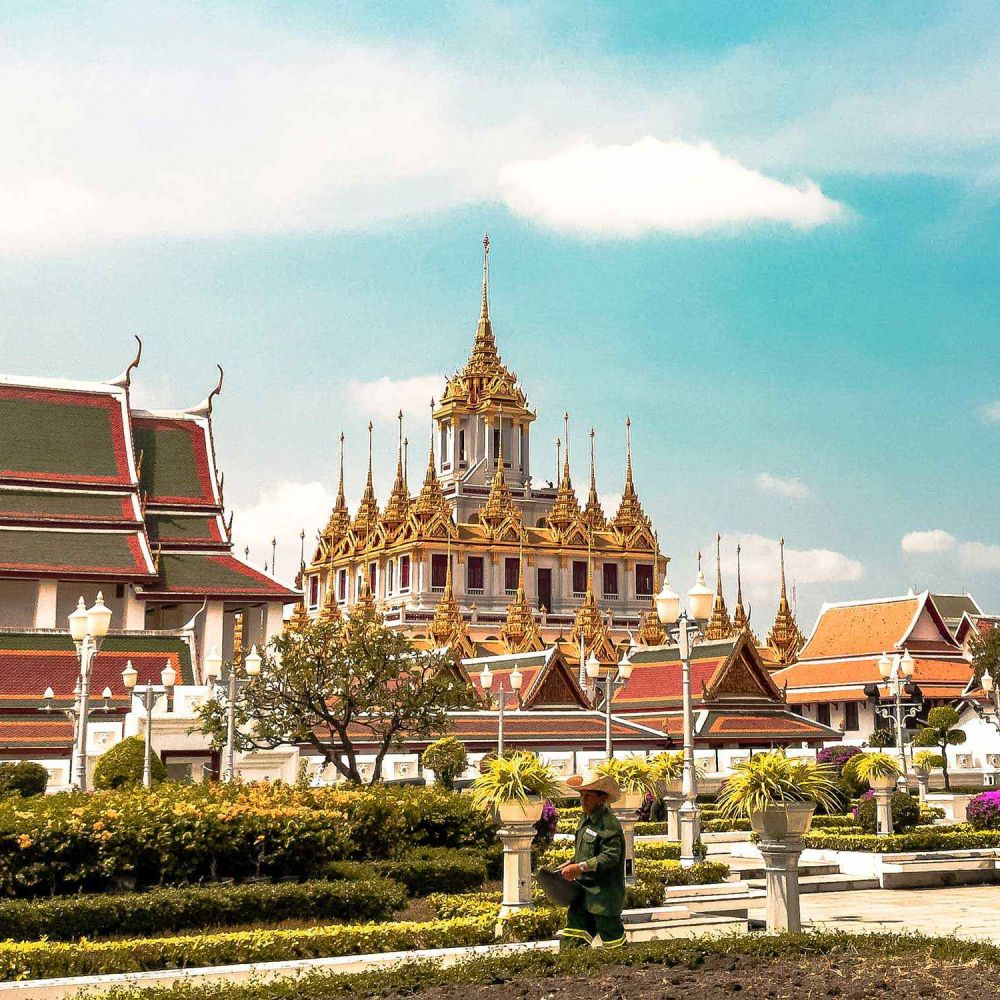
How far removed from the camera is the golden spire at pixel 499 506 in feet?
262

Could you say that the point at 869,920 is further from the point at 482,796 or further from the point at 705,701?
the point at 705,701

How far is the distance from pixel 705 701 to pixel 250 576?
46.3ft

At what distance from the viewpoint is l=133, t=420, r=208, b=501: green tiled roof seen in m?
45.7

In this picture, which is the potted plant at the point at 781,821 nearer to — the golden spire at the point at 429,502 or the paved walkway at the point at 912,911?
the paved walkway at the point at 912,911

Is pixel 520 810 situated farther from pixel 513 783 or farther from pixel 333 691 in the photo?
pixel 333 691

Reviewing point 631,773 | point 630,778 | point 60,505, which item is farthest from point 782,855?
point 60,505

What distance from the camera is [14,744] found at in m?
31.0

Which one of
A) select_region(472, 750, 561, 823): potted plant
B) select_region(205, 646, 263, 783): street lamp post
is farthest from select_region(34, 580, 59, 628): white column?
select_region(472, 750, 561, 823): potted plant

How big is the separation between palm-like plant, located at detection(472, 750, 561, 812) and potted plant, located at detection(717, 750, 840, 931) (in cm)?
248

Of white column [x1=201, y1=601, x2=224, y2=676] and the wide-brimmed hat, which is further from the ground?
white column [x1=201, y1=601, x2=224, y2=676]

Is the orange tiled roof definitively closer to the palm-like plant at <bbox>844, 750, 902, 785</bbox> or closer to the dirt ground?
the palm-like plant at <bbox>844, 750, 902, 785</bbox>

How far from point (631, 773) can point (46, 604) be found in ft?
85.3

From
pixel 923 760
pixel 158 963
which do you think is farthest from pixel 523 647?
pixel 158 963

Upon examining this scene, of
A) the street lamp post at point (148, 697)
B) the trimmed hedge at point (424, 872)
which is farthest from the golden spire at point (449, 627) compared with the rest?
the trimmed hedge at point (424, 872)
